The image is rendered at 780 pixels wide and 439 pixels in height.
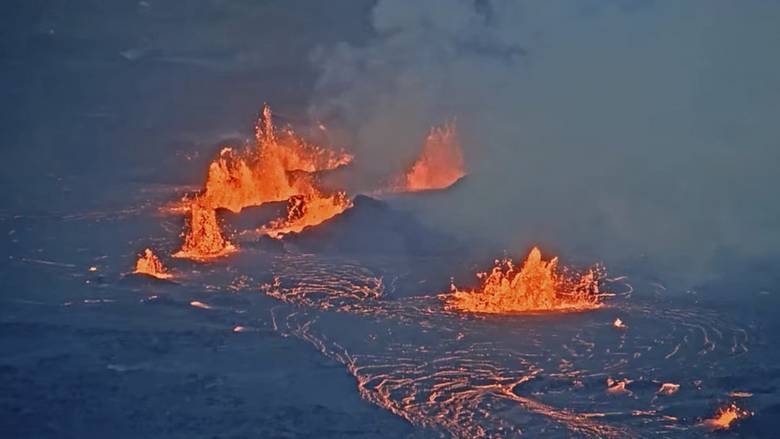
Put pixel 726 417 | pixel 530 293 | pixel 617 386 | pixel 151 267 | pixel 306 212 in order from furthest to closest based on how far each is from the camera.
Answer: pixel 306 212 → pixel 151 267 → pixel 530 293 → pixel 617 386 → pixel 726 417

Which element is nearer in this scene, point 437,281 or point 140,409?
point 140,409

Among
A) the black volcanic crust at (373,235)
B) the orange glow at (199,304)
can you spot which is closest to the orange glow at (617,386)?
the orange glow at (199,304)

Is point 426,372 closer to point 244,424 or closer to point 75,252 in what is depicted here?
point 244,424

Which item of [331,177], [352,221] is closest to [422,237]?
[352,221]

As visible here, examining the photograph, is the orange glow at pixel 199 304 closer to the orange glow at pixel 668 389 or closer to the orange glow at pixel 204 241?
the orange glow at pixel 204 241

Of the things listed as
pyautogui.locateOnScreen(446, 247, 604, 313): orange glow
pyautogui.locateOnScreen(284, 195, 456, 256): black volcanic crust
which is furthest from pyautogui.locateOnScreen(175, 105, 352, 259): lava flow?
pyautogui.locateOnScreen(446, 247, 604, 313): orange glow

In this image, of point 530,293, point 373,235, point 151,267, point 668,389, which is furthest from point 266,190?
point 668,389

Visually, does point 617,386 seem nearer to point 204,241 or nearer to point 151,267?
point 151,267
